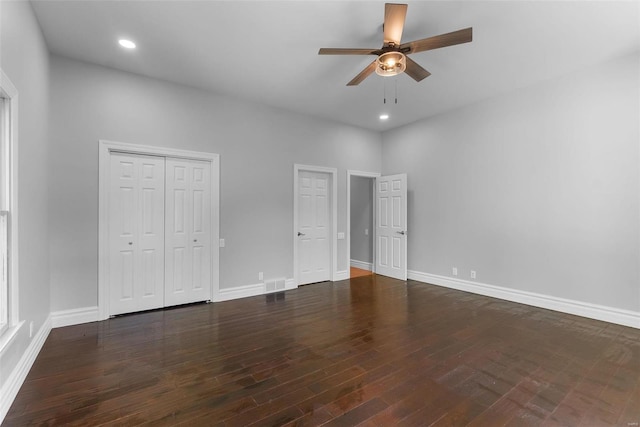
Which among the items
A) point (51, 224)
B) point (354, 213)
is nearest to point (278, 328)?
point (51, 224)

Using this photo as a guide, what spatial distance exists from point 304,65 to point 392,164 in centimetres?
321

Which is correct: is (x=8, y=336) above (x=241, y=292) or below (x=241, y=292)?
above

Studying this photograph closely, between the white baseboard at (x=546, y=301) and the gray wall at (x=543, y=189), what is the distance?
0.08 m

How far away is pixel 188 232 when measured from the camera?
13.7ft

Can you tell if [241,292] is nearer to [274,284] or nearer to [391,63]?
[274,284]

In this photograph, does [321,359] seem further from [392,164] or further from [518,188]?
[392,164]

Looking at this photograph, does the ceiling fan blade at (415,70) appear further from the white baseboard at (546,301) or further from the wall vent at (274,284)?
the wall vent at (274,284)

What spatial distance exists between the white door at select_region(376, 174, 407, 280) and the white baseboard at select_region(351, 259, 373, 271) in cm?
53

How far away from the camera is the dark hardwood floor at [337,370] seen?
1907 millimetres

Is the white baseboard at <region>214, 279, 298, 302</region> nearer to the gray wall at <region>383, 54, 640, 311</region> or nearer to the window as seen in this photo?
the window

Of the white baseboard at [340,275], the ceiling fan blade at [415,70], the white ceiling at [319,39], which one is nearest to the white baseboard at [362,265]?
the white baseboard at [340,275]

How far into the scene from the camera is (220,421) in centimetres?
183

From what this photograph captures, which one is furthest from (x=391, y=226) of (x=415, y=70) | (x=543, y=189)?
(x=415, y=70)

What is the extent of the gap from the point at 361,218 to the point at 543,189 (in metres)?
3.76
